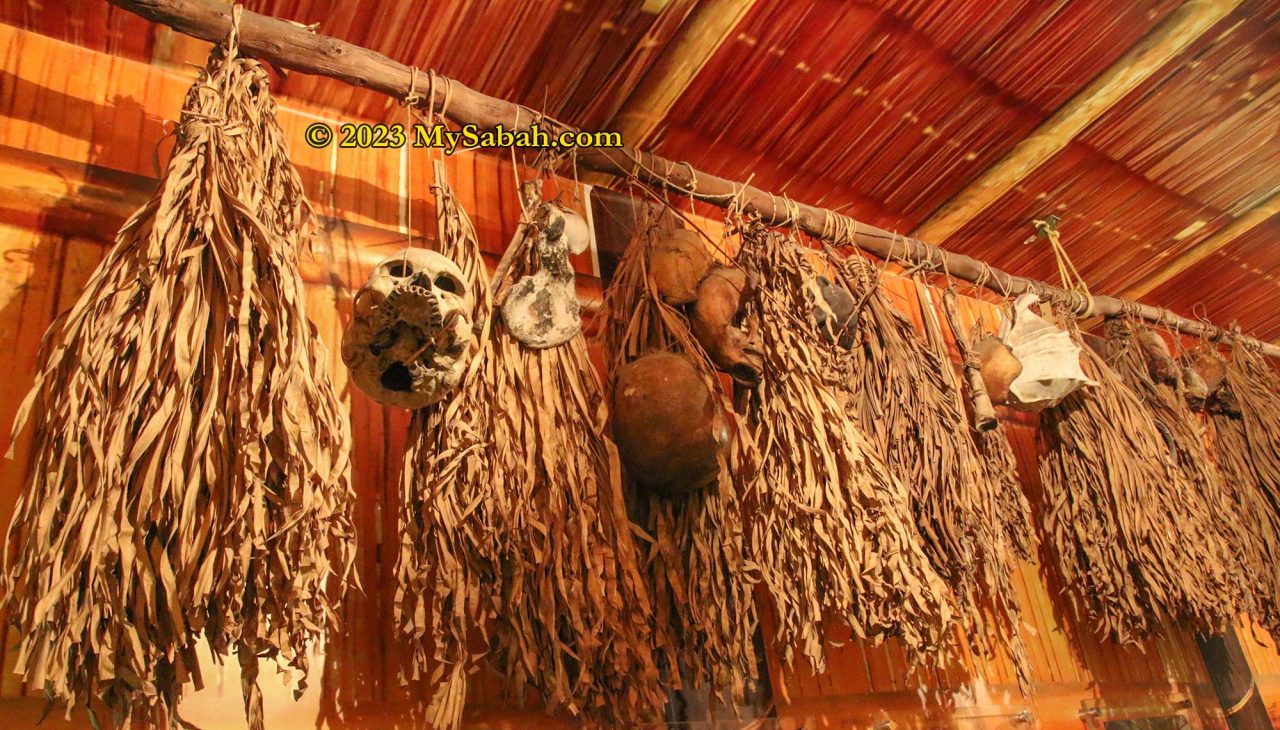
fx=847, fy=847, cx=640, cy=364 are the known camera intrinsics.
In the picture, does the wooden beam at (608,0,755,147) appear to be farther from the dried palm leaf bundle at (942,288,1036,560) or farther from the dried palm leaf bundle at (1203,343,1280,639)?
the dried palm leaf bundle at (1203,343,1280,639)

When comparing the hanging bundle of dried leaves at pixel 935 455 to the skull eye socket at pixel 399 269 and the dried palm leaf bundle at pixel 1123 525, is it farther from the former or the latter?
the skull eye socket at pixel 399 269

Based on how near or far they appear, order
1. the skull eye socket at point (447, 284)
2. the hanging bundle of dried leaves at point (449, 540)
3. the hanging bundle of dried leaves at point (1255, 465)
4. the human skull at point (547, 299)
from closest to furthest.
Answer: the hanging bundle of dried leaves at point (449, 540), the skull eye socket at point (447, 284), the human skull at point (547, 299), the hanging bundle of dried leaves at point (1255, 465)

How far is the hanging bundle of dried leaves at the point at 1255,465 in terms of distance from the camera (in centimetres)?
238

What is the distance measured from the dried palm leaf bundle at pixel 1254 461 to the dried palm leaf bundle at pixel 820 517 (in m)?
1.42

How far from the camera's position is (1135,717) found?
2.16 metres

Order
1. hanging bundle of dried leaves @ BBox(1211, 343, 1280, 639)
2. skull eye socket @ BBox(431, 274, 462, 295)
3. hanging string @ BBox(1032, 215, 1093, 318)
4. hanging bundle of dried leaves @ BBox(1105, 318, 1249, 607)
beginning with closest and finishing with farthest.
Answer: skull eye socket @ BBox(431, 274, 462, 295) < hanging bundle of dried leaves @ BBox(1105, 318, 1249, 607) < hanging bundle of dried leaves @ BBox(1211, 343, 1280, 639) < hanging string @ BBox(1032, 215, 1093, 318)

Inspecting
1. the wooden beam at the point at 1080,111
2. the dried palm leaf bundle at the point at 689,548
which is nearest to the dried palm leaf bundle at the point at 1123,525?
the wooden beam at the point at 1080,111

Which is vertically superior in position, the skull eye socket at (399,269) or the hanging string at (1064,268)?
the hanging string at (1064,268)

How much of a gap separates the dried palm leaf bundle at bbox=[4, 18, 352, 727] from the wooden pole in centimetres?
25

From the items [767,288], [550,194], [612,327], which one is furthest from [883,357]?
[550,194]

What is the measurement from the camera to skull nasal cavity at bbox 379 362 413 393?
1.26 meters

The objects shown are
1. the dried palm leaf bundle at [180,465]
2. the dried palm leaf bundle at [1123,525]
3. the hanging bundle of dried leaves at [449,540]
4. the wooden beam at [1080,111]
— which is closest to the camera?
the dried palm leaf bundle at [180,465]

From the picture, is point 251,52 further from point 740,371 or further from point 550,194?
point 740,371

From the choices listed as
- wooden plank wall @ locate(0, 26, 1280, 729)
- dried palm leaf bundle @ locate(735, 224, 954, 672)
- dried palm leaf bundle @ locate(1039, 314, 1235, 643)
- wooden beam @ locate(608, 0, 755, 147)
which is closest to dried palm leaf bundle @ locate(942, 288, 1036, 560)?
dried palm leaf bundle @ locate(1039, 314, 1235, 643)
